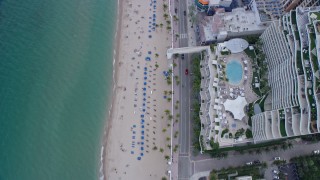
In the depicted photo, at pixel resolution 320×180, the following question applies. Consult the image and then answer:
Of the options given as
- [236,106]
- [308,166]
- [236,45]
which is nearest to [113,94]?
[236,106]

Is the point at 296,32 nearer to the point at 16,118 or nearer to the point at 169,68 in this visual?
the point at 169,68

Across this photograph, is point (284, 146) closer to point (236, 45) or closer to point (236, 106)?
point (236, 106)

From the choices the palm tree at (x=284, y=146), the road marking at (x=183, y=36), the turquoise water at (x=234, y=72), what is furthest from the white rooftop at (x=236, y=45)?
the palm tree at (x=284, y=146)

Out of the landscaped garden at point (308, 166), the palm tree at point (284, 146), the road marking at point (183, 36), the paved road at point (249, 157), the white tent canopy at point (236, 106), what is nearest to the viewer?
the landscaped garden at point (308, 166)

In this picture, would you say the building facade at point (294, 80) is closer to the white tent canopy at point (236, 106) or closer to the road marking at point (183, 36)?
the white tent canopy at point (236, 106)

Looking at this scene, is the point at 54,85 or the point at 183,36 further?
the point at 183,36

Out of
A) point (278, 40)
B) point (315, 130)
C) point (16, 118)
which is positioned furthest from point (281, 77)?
point (16, 118)
